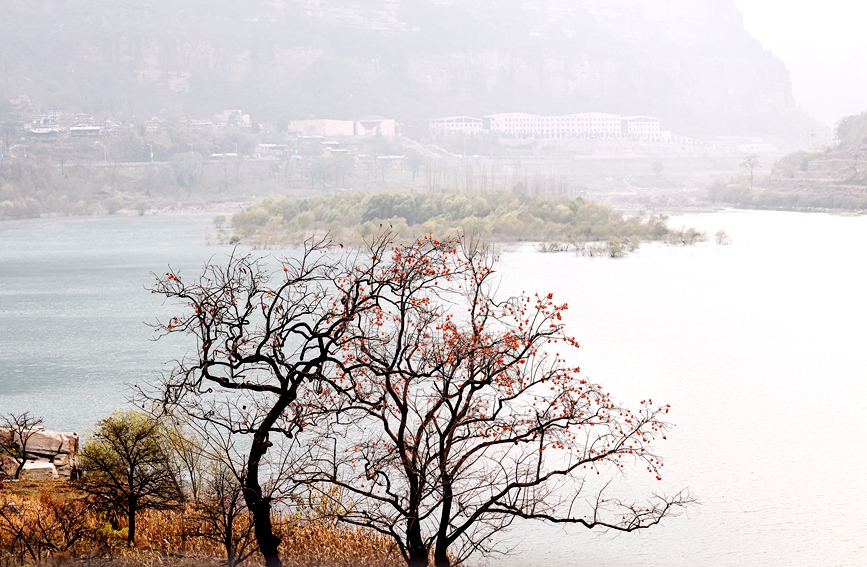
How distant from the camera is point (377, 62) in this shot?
144 metres

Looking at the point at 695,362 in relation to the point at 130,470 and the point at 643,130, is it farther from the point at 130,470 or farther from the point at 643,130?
the point at 643,130

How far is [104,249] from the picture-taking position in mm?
50438

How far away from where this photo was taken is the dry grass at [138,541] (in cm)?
841

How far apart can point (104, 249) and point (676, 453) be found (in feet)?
134

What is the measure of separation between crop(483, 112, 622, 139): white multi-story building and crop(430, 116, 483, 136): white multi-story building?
158 cm

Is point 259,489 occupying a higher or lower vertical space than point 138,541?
higher

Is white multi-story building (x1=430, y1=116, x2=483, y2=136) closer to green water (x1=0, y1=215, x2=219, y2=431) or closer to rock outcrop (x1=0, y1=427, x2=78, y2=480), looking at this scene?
green water (x1=0, y1=215, x2=219, y2=431)

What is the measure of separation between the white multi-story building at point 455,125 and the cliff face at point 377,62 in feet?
22.9

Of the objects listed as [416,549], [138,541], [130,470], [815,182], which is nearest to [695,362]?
[130,470]

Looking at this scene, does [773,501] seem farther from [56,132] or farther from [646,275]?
[56,132]

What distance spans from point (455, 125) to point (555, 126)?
1312 centimetres

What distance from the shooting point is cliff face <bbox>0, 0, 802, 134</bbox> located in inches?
5369

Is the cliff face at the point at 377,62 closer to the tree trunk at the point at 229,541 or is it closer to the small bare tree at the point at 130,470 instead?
the small bare tree at the point at 130,470

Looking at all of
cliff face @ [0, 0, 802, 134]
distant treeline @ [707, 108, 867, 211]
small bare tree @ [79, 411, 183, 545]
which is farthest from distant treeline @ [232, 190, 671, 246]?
cliff face @ [0, 0, 802, 134]
